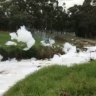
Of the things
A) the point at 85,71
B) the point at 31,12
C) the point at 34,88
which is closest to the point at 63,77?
the point at 85,71

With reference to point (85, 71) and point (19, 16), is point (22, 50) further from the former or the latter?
point (19, 16)

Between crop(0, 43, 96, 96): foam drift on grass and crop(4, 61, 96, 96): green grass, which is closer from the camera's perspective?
crop(4, 61, 96, 96): green grass

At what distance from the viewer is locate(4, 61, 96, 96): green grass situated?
8.27m

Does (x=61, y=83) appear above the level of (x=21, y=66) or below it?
above

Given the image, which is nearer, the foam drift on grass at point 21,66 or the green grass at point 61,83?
the green grass at point 61,83

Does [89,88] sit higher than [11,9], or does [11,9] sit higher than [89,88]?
[89,88]

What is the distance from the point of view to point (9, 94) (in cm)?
929

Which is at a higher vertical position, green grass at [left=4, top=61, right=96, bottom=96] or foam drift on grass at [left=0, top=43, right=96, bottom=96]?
green grass at [left=4, top=61, right=96, bottom=96]

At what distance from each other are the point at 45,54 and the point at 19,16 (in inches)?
1655

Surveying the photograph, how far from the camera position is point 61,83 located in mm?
8969

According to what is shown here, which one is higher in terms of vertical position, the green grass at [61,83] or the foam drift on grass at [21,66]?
the green grass at [61,83]

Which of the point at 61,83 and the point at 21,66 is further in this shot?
the point at 21,66

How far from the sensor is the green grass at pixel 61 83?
8273 mm

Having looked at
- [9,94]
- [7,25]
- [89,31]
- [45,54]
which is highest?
[9,94]
